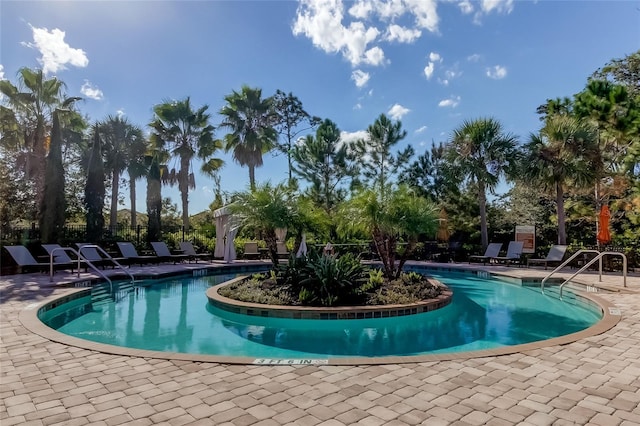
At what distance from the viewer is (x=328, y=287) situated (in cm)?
766

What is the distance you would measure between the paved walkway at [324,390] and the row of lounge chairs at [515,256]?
990 cm

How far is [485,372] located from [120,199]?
32.1 metres

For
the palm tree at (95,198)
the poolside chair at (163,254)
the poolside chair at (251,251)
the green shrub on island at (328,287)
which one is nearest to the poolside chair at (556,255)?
the green shrub on island at (328,287)

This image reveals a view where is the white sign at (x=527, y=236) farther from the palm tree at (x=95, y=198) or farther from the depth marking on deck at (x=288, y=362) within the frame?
the palm tree at (x=95, y=198)

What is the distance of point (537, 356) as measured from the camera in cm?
427

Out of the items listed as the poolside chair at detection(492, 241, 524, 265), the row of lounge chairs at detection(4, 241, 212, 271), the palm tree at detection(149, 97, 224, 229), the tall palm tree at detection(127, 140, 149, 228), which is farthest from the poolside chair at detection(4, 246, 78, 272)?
the poolside chair at detection(492, 241, 524, 265)

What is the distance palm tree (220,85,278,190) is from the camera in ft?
76.7

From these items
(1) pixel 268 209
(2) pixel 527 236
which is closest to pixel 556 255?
(2) pixel 527 236

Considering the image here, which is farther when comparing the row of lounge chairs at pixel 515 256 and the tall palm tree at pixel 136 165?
the tall palm tree at pixel 136 165

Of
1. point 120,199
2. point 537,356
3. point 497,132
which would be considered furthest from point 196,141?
point 537,356

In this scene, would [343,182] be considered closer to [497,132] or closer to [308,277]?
[497,132]

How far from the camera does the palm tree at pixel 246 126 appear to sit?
23.4 metres

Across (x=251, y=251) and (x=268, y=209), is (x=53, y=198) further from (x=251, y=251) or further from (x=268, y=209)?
(x=268, y=209)

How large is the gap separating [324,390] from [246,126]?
21.8 metres
